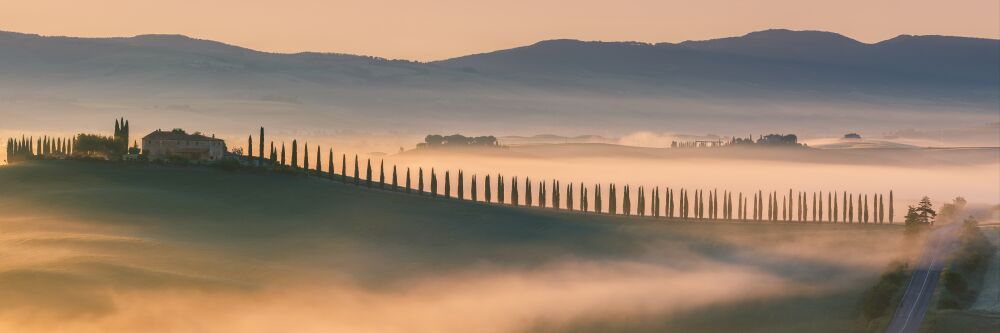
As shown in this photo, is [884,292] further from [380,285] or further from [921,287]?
[380,285]

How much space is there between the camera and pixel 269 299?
157 m

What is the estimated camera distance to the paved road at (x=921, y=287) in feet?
494

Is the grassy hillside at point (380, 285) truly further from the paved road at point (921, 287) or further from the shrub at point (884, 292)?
the paved road at point (921, 287)

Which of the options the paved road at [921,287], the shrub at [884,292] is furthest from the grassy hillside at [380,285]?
the paved road at [921,287]

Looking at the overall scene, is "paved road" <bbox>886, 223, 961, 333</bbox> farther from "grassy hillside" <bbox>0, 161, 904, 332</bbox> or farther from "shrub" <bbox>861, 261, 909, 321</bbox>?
"grassy hillside" <bbox>0, 161, 904, 332</bbox>

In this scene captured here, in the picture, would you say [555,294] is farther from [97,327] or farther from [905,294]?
[97,327]

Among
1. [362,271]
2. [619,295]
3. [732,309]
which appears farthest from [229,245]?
[732,309]

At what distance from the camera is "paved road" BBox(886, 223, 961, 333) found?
151 m

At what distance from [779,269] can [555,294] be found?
3485 cm

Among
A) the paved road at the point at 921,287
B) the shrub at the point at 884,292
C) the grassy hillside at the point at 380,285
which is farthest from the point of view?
the shrub at the point at 884,292

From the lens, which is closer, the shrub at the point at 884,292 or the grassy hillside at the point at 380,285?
the grassy hillside at the point at 380,285

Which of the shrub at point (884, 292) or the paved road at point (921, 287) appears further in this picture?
the shrub at point (884, 292)

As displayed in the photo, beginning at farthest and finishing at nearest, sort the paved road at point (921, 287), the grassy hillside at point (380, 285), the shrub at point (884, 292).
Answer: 1. the shrub at point (884, 292)
2. the paved road at point (921, 287)
3. the grassy hillside at point (380, 285)

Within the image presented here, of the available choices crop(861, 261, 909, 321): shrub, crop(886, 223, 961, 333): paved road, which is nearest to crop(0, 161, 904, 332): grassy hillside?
crop(861, 261, 909, 321): shrub
